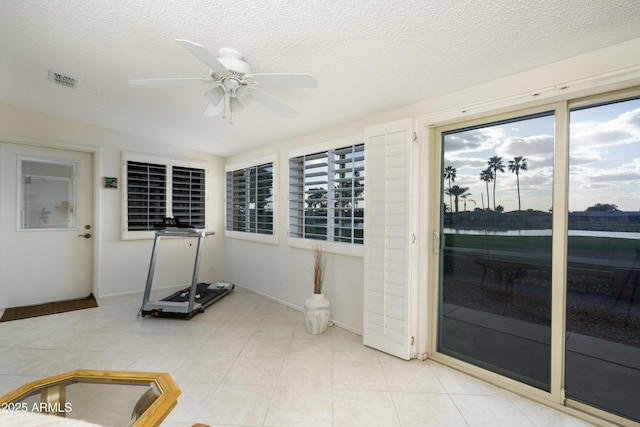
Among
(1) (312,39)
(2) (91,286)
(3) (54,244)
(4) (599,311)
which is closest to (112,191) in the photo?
(3) (54,244)

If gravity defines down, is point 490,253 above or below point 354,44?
below

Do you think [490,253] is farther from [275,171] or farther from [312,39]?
[275,171]

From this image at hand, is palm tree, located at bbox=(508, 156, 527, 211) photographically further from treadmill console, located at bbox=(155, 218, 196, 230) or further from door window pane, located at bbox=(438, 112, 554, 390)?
treadmill console, located at bbox=(155, 218, 196, 230)

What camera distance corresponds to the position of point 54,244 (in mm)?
4156

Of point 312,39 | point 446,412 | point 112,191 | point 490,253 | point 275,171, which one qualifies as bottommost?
point 446,412

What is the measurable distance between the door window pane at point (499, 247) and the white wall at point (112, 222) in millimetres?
4207

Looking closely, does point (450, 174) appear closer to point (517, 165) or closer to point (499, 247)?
point (517, 165)

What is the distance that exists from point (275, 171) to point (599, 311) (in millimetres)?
3734

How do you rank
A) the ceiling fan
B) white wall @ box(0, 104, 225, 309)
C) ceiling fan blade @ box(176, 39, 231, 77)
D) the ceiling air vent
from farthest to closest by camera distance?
white wall @ box(0, 104, 225, 309) → the ceiling air vent → the ceiling fan → ceiling fan blade @ box(176, 39, 231, 77)

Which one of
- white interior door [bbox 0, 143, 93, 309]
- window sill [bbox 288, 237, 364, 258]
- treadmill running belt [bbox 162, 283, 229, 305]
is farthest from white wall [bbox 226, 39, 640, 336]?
white interior door [bbox 0, 143, 93, 309]

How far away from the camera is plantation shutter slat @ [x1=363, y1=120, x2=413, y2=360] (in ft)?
8.65

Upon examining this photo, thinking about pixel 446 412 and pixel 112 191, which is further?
pixel 112 191

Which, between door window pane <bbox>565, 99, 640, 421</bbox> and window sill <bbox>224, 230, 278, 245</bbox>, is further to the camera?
window sill <bbox>224, 230, 278, 245</bbox>

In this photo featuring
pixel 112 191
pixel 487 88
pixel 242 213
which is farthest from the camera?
pixel 242 213
